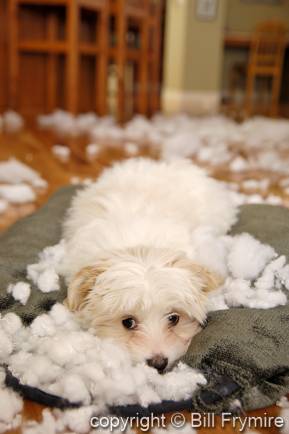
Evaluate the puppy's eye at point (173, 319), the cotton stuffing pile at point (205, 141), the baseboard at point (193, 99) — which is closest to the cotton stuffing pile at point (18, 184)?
the cotton stuffing pile at point (205, 141)

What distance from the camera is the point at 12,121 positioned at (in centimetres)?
508

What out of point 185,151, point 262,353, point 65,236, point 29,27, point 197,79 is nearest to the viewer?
point 262,353

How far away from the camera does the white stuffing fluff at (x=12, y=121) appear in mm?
4930

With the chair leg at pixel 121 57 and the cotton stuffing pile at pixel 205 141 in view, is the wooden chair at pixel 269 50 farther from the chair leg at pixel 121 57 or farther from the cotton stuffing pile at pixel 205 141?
the chair leg at pixel 121 57

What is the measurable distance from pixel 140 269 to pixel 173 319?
14 centimetres

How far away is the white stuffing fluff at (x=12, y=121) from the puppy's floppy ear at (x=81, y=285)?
3.67 meters

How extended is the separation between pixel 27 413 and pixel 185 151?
Result: 3.26 m

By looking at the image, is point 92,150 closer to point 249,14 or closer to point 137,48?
point 137,48

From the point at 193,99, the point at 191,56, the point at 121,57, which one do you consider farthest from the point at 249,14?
the point at 121,57

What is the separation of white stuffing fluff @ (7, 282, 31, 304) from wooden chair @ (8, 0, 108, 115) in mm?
3919

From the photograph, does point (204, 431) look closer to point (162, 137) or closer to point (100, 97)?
point (162, 137)

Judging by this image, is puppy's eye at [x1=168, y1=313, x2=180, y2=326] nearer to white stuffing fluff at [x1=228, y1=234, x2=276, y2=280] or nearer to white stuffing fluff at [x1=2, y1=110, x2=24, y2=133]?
white stuffing fluff at [x1=228, y1=234, x2=276, y2=280]

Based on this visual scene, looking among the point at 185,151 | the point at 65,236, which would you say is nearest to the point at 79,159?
the point at 185,151

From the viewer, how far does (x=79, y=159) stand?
3.69m
